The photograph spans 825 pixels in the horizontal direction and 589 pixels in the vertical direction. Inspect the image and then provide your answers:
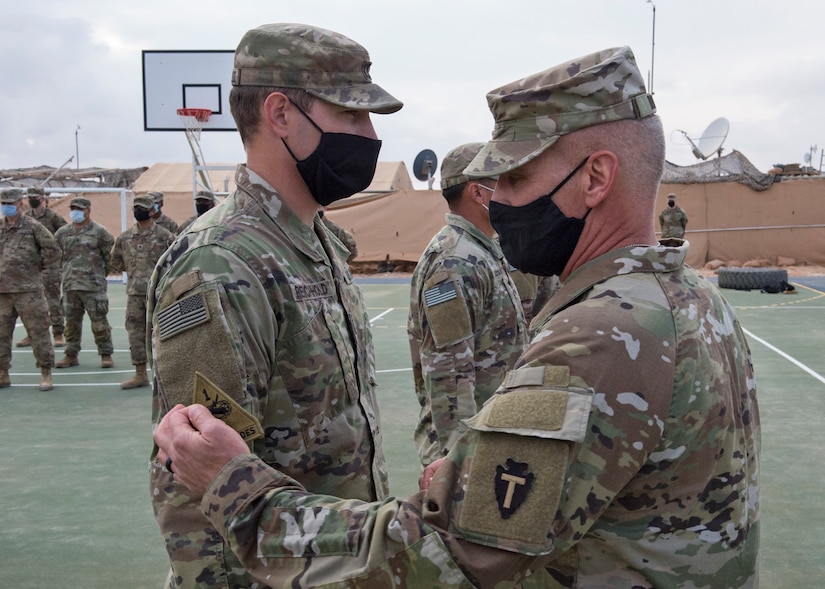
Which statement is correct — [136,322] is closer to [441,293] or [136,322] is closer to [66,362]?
[66,362]

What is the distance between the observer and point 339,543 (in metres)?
1.26

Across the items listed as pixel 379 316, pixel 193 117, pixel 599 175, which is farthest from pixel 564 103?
pixel 193 117

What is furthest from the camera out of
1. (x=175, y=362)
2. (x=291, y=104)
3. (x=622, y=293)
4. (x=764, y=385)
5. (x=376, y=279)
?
(x=376, y=279)

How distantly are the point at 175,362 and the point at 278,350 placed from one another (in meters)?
0.28

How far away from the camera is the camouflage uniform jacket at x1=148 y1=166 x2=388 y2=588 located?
1.57 metres

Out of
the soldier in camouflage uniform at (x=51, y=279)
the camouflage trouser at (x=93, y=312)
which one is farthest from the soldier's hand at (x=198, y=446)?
the soldier in camouflage uniform at (x=51, y=279)

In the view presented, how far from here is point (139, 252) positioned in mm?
8641

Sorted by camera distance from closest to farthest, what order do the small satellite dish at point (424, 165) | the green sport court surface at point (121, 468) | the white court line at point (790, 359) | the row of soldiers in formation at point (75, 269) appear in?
the green sport court surface at point (121, 468) < the white court line at point (790, 359) < the row of soldiers in formation at point (75, 269) < the small satellite dish at point (424, 165)

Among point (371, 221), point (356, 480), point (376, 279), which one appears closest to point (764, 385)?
point (356, 480)

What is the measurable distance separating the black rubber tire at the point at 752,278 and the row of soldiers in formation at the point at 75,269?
11158 millimetres

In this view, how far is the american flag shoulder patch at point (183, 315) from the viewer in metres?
1.56

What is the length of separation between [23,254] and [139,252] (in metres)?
1.16

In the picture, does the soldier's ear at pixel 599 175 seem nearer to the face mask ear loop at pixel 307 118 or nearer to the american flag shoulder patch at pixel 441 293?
the face mask ear loop at pixel 307 118

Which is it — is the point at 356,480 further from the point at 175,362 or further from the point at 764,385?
the point at 764,385
